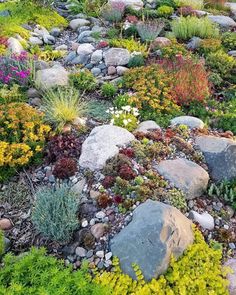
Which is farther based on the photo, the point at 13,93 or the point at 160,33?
the point at 160,33

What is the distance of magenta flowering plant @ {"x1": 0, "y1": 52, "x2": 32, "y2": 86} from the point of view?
309 inches

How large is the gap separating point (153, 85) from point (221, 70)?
2295mm

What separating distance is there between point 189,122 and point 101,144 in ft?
6.12

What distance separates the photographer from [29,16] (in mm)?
11844

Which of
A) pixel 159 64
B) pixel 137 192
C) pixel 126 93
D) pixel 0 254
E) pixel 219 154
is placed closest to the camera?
pixel 0 254

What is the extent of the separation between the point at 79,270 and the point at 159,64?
5589mm

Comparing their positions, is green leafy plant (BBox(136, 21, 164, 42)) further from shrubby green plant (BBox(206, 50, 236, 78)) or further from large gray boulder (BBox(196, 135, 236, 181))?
large gray boulder (BBox(196, 135, 236, 181))

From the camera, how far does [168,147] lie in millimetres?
6262

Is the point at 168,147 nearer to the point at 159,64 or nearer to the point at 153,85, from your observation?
the point at 153,85

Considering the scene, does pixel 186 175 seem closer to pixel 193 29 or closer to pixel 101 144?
pixel 101 144

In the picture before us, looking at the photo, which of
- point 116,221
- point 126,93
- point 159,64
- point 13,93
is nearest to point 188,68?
point 159,64

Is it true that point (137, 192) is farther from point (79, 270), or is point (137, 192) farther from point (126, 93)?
point (126, 93)

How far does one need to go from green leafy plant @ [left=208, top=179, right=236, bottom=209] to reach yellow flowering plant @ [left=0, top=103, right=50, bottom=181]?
2.71 m

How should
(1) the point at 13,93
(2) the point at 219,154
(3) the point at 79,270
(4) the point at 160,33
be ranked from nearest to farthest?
(3) the point at 79,270 < (2) the point at 219,154 < (1) the point at 13,93 < (4) the point at 160,33
